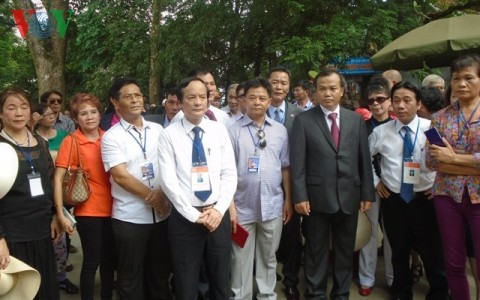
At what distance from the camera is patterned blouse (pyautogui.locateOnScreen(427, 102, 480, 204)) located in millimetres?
2768

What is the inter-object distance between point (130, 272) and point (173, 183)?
819mm

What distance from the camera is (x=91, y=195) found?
316 cm

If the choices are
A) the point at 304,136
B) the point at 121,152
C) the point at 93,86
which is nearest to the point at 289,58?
the point at 304,136

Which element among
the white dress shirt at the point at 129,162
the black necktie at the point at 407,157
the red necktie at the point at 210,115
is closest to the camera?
the white dress shirt at the point at 129,162

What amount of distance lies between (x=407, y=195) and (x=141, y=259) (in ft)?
7.03

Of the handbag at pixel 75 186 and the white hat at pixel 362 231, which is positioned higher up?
the handbag at pixel 75 186

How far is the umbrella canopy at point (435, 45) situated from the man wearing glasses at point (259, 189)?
2852mm

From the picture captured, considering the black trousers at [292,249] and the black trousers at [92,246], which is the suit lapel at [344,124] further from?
the black trousers at [92,246]

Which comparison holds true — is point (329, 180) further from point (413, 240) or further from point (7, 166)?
point (7, 166)

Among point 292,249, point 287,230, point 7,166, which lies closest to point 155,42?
point 287,230

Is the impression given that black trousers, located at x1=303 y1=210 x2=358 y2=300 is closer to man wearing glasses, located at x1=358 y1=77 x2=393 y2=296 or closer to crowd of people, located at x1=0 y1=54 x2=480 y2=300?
crowd of people, located at x1=0 y1=54 x2=480 y2=300

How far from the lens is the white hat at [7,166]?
2422 millimetres

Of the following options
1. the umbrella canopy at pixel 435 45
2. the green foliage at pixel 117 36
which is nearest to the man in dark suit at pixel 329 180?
the umbrella canopy at pixel 435 45

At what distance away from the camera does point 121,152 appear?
119 inches
